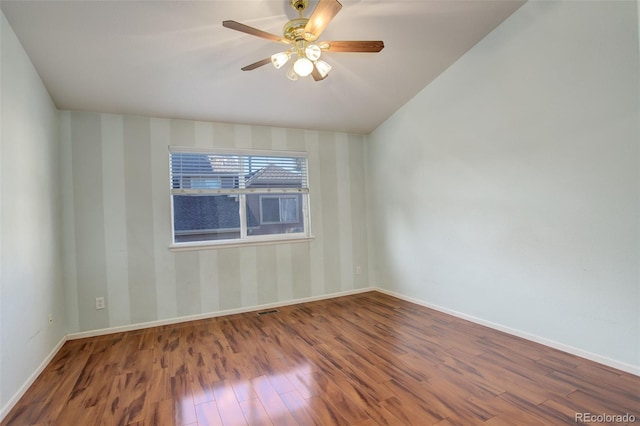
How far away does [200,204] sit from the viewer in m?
3.73

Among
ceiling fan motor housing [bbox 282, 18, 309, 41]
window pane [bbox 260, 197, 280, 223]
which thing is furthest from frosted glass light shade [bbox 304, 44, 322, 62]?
window pane [bbox 260, 197, 280, 223]

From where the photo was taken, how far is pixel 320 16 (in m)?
1.75

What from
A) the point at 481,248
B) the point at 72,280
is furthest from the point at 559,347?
the point at 72,280

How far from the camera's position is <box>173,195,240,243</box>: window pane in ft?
11.9

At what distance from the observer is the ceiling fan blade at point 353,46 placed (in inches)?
77.6

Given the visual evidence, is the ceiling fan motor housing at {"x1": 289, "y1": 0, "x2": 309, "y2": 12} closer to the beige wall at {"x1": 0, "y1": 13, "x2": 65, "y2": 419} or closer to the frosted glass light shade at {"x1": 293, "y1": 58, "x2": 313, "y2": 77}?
the frosted glass light shade at {"x1": 293, "y1": 58, "x2": 313, "y2": 77}

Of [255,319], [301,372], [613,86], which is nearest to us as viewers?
[613,86]

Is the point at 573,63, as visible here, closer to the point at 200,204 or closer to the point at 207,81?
the point at 207,81

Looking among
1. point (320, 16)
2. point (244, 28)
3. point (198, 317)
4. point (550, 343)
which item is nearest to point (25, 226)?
point (198, 317)

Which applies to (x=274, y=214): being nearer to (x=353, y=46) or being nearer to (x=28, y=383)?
(x=353, y=46)

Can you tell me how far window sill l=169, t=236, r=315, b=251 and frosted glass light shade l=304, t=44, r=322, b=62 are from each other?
2497 mm

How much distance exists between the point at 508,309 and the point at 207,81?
3617 mm

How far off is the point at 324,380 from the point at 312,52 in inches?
88.7

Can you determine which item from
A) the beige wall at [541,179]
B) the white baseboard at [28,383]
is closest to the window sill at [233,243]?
the white baseboard at [28,383]
